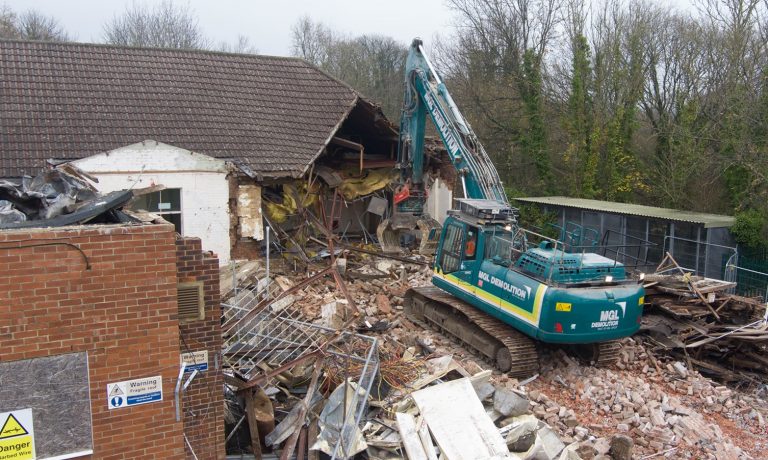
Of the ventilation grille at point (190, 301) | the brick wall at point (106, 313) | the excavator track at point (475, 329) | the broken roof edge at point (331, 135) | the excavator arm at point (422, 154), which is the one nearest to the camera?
the brick wall at point (106, 313)

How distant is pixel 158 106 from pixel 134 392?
12.8 m

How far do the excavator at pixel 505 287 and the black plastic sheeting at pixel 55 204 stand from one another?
20.8 feet

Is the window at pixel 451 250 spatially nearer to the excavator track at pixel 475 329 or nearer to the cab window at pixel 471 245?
the cab window at pixel 471 245

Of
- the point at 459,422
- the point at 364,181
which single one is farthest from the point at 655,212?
the point at 459,422

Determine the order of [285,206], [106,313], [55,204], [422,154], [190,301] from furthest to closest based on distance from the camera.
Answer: [285,206], [422,154], [190,301], [55,204], [106,313]

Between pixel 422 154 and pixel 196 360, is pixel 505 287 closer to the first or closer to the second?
pixel 196 360

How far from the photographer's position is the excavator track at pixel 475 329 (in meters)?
10.9

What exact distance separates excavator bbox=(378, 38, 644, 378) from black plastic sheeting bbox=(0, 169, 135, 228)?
20.8 ft

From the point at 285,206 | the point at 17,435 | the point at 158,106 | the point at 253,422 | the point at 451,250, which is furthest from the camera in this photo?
the point at 285,206

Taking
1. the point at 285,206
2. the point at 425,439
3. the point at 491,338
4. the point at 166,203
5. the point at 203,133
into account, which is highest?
the point at 203,133

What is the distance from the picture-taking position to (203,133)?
17375 mm

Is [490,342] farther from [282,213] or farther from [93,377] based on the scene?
[282,213]

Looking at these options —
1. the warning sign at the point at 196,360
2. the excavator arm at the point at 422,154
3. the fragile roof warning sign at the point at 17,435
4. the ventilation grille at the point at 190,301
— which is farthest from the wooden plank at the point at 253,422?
the excavator arm at the point at 422,154

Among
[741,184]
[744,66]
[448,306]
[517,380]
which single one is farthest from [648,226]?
[517,380]
